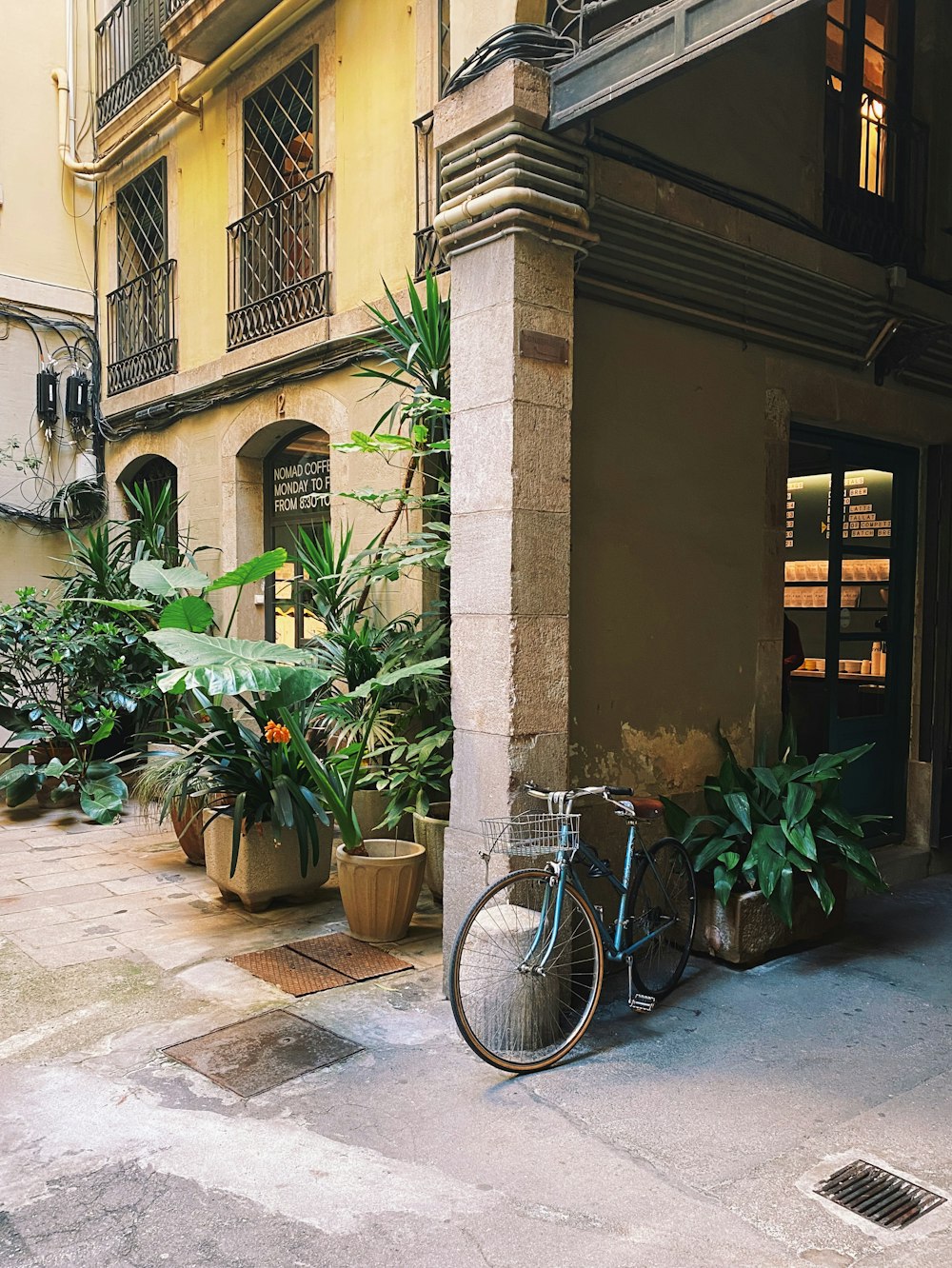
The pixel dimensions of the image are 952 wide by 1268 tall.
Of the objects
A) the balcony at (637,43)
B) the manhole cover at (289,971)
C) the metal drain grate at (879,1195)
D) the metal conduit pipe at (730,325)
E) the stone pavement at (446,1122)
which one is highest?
the balcony at (637,43)

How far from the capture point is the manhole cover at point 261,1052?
3590 millimetres

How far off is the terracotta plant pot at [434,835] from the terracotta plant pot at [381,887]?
16.9 inches

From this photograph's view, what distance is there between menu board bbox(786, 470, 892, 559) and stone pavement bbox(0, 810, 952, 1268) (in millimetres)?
2700

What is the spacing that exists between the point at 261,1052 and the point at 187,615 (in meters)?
2.59

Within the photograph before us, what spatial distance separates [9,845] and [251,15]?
21.5 feet

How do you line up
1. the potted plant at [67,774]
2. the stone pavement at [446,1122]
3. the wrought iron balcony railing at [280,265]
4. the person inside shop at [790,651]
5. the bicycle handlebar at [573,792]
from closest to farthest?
1. the stone pavement at [446,1122]
2. the bicycle handlebar at [573,792]
3. the person inside shop at [790,651]
4. the potted plant at [67,774]
5. the wrought iron balcony railing at [280,265]

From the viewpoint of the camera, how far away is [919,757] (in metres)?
6.70

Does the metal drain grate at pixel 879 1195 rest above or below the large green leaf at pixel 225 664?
below

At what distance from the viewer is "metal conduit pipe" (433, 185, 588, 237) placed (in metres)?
4.10

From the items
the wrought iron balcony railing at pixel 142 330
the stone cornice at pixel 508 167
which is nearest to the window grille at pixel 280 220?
the wrought iron balcony railing at pixel 142 330

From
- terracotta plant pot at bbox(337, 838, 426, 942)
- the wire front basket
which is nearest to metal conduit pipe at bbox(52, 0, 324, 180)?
terracotta plant pot at bbox(337, 838, 426, 942)

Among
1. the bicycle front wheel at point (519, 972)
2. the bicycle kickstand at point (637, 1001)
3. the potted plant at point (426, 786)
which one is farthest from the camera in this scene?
the potted plant at point (426, 786)

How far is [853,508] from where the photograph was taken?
6551 mm

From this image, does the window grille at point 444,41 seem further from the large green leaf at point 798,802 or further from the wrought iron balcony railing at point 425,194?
the large green leaf at point 798,802
